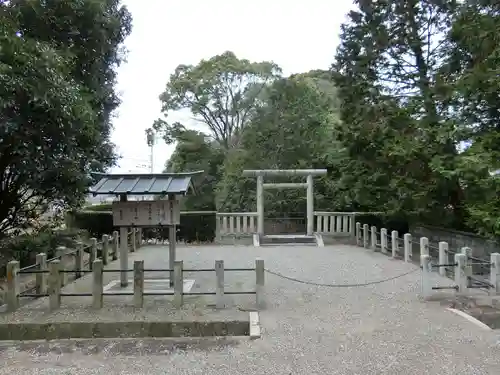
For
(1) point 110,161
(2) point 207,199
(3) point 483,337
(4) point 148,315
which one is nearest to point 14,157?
(1) point 110,161

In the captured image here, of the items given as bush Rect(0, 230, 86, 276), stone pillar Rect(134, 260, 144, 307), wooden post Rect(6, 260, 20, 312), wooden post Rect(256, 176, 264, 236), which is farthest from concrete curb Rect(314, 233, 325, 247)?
wooden post Rect(6, 260, 20, 312)

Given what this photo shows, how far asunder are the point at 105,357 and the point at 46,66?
3.80 metres

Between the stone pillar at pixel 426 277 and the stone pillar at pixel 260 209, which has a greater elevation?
the stone pillar at pixel 260 209

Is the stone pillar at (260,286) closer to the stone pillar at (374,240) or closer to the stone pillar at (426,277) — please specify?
the stone pillar at (426,277)

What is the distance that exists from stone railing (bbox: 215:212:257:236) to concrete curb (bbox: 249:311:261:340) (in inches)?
357

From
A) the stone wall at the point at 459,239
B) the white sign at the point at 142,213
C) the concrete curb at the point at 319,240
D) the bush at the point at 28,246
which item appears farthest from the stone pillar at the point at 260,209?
the white sign at the point at 142,213

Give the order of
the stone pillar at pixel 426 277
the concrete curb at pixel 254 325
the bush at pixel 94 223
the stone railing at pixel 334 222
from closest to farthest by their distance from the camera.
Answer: the concrete curb at pixel 254 325 < the stone pillar at pixel 426 277 < the stone railing at pixel 334 222 < the bush at pixel 94 223

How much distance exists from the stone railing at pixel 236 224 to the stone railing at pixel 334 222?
2204mm

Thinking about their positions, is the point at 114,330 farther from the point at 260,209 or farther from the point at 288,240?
the point at 260,209

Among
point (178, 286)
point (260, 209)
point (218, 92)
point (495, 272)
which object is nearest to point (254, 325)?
point (178, 286)

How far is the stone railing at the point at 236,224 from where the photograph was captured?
14984mm

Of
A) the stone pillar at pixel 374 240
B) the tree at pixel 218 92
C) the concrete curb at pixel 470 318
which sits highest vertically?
the tree at pixel 218 92

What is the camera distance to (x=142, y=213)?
7.21m

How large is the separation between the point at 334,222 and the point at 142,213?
919 centimetres
